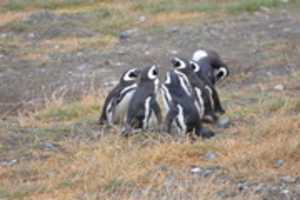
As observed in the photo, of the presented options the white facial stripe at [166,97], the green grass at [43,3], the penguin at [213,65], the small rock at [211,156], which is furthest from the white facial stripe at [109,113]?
the green grass at [43,3]

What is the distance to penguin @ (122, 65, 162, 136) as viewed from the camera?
25.1ft

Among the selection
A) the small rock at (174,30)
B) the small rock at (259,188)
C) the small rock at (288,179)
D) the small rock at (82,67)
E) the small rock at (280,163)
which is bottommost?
the small rock at (174,30)

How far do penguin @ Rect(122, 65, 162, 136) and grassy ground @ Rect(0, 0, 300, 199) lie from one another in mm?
190

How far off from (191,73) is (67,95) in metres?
2.56

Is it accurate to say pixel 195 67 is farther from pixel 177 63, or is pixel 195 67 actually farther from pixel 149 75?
pixel 149 75

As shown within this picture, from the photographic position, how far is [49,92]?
1098 centimetres

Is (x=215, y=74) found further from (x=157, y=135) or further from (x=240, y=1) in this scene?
(x=240, y=1)

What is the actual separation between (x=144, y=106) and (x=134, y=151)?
1016 millimetres

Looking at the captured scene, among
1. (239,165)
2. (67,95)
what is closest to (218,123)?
(239,165)

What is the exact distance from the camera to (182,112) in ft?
24.6

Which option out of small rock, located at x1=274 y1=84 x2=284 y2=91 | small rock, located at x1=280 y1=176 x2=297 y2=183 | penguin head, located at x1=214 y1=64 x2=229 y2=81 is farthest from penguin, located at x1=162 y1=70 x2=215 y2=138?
penguin head, located at x1=214 y1=64 x2=229 y2=81

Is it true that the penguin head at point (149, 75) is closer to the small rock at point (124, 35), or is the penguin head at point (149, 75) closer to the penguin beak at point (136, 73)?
the penguin beak at point (136, 73)

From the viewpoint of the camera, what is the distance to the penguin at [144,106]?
766 centimetres

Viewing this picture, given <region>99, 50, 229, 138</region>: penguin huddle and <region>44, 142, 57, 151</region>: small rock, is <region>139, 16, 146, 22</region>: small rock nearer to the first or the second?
<region>99, 50, 229, 138</region>: penguin huddle
